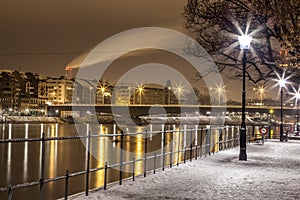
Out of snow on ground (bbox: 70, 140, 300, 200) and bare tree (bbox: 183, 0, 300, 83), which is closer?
snow on ground (bbox: 70, 140, 300, 200)

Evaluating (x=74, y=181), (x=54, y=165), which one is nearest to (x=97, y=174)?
(x=74, y=181)

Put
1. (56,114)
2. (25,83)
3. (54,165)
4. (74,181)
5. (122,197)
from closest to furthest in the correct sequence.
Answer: (122,197)
(74,181)
(54,165)
(56,114)
(25,83)

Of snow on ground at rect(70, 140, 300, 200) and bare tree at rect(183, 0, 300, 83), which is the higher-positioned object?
bare tree at rect(183, 0, 300, 83)

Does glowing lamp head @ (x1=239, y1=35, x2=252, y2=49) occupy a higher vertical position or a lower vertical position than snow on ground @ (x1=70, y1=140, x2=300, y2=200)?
higher

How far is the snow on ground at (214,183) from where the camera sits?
11.2 metres

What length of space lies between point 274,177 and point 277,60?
12449mm

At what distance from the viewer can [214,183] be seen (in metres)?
13.1

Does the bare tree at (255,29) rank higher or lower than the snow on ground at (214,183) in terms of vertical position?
higher

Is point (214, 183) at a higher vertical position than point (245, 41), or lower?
lower

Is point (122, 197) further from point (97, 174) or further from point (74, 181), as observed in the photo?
point (97, 174)

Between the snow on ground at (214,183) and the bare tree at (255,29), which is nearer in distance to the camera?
the snow on ground at (214,183)

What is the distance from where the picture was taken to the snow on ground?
11.2 metres

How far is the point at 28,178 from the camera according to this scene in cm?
2866

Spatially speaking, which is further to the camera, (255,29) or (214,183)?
(255,29)
